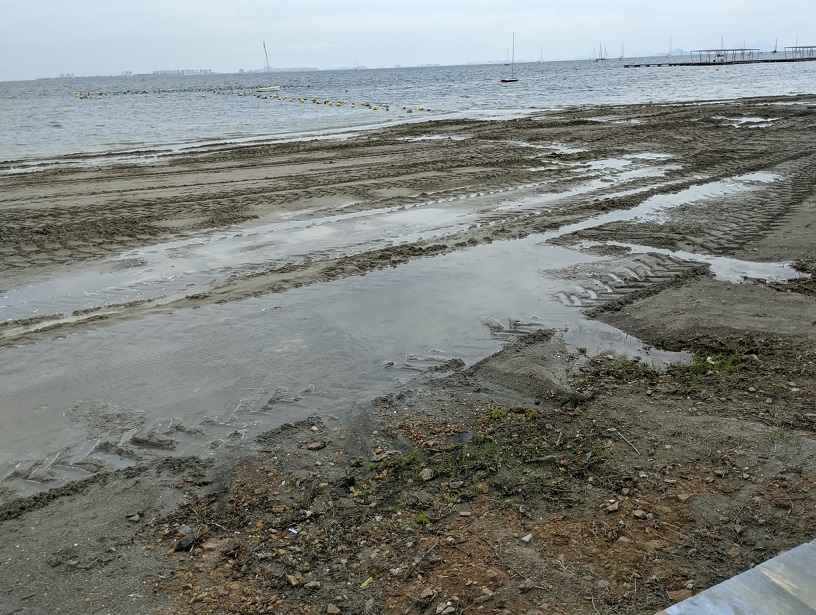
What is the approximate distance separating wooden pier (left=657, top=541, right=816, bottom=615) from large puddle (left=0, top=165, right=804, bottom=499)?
3.15 meters

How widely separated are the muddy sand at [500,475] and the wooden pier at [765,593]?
0.84 ft

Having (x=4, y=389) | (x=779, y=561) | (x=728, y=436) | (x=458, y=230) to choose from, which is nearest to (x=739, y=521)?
(x=779, y=561)

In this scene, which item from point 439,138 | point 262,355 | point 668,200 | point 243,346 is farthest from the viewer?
point 439,138

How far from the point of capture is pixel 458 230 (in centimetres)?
1094

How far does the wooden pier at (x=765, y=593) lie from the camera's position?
2924 millimetres

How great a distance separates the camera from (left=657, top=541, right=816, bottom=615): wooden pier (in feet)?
9.59

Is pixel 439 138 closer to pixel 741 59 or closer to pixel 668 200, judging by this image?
pixel 668 200

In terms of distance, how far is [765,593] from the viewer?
302 cm

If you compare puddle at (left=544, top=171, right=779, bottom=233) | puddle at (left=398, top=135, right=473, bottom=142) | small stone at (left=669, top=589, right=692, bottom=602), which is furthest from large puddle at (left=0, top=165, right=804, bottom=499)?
puddle at (left=398, top=135, right=473, bottom=142)

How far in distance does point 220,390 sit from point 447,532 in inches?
116

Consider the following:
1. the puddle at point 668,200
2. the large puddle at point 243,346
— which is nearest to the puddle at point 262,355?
the large puddle at point 243,346

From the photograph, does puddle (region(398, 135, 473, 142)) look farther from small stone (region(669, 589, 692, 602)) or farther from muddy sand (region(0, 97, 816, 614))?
small stone (region(669, 589, 692, 602))

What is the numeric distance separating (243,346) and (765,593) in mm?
5247

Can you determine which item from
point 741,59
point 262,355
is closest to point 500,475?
point 262,355
